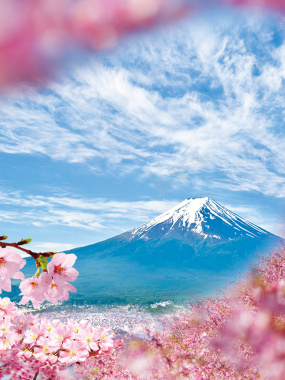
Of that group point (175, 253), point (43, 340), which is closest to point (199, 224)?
point (175, 253)

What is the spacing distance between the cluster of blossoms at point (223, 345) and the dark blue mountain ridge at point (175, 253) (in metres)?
87.4

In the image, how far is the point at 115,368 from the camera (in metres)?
4.01

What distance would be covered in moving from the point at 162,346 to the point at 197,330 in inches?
51.9

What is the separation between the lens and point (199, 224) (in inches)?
5059

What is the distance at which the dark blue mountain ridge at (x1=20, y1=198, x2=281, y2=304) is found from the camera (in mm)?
100988

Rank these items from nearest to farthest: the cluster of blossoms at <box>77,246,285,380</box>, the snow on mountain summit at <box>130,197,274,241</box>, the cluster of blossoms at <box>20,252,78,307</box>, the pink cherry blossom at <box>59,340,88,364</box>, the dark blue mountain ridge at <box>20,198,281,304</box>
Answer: the cluster of blossoms at <box>20,252,78,307</box> → the cluster of blossoms at <box>77,246,285,380</box> → the pink cherry blossom at <box>59,340,88,364</box> → the dark blue mountain ridge at <box>20,198,281,304</box> → the snow on mountain summit at <box>130,197,274,241</box>

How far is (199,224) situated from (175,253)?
16694 mm

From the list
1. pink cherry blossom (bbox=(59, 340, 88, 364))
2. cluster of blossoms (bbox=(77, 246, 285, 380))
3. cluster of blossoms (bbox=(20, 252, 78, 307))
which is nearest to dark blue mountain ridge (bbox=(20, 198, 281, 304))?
cluster of blossoms (bbox=(77, 246, 285, 380))

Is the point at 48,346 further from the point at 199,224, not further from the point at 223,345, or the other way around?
the point at 199,224

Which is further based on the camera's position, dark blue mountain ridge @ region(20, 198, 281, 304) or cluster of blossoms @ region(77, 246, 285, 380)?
dark blue mountain ridge @ region(20, 198, 281, 304)

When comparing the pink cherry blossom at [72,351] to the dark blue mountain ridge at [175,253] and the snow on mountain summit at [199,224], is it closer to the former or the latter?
the dark blue mountain ridge at [175,253]

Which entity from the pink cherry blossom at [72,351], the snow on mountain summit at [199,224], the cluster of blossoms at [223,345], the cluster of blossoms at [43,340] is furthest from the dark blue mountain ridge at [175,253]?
the pink cherry blossom at [72,351]

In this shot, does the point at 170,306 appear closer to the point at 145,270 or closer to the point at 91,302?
the point at 91,302

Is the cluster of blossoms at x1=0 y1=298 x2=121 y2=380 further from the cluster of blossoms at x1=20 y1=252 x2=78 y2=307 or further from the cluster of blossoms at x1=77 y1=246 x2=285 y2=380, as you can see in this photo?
the cluster of blossoms at x1=77 y1=246 x2=285 y2=380
